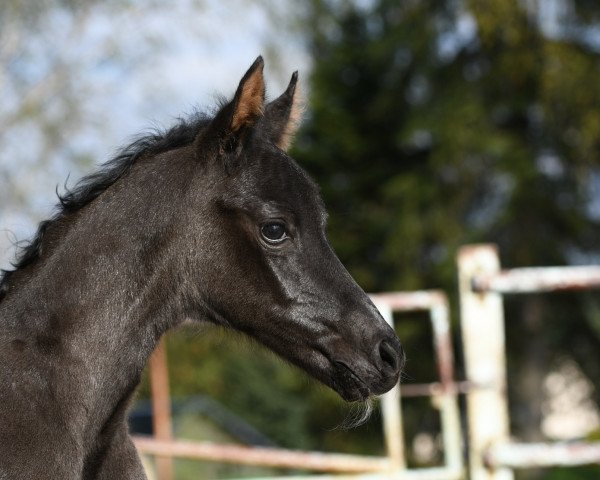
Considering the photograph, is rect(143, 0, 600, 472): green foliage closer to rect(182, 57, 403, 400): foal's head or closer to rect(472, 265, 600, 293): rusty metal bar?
rect(472, 265, 600, 293): rusty metal bar

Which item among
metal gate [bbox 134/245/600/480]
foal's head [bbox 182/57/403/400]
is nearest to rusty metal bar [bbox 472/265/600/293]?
metal gate [bbox 134/245/600/480]

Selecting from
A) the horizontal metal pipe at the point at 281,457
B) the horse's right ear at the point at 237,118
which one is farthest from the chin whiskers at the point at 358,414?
the horizontal metal pipe at the point at 281,457

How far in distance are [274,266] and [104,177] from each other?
664 millimetres

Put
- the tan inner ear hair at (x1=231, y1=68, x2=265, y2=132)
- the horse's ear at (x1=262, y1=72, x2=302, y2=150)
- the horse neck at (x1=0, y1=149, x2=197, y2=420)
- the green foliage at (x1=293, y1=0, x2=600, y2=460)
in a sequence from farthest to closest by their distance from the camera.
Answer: the green foliage at (x1=293, y1=0, x2=600, y2=460) → the horse's ear at (x1=262, y1=72, x2=302, y2=150) → the tan inner ear hair at (x1=231, y1=68, x2=265, y2=132) → the horse neck at (x1=0, y1=149, x2=197, y2=420)

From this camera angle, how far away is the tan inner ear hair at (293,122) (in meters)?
3.72

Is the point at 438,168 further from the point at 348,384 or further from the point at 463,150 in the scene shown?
the point at 348,384

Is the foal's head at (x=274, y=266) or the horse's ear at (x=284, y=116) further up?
the horse's ear at (x=284, y=116)

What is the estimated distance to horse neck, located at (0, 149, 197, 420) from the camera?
3.10m

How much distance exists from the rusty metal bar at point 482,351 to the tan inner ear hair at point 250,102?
2.39 m

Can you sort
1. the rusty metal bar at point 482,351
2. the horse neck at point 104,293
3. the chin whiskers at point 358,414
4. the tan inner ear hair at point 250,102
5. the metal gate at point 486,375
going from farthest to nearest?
1. the rusty metal bar at point 482,351
2. the metal gate at point 486,375
3. the chin whiskers at point 358,414
4. the tan inner ear hair at point 250,102
5. the horse neck at point 104,293

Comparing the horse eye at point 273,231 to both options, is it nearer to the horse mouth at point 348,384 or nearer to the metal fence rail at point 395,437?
the horse mouth at point 348,384

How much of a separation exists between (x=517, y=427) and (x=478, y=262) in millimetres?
14600

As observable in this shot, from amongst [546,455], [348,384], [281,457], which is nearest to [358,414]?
[348,384]

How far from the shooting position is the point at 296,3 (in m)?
20.0
